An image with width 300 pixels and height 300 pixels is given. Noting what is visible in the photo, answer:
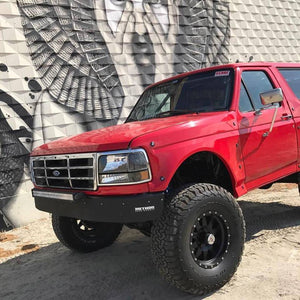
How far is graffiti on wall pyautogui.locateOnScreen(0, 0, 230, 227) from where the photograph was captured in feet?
19.2

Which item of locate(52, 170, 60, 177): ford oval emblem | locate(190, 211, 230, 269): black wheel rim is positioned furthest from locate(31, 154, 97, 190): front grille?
locate(190, 211, 230, 269): black wheel rim

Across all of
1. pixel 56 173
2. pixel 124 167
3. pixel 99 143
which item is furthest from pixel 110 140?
pixel 56 173

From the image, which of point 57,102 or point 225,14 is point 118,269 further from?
point 225,14

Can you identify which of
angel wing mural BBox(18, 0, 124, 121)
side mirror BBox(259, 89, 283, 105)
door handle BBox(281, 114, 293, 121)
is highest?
angel wing mural BBox(18, 0, 124, 121)

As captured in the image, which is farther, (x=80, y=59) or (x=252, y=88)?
(x=80, y=59)

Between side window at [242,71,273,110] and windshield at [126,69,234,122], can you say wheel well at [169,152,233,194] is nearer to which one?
windshield at [126,69,234,122]

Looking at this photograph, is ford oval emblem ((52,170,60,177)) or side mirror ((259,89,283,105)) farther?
side mirror ((259,89,283,105))

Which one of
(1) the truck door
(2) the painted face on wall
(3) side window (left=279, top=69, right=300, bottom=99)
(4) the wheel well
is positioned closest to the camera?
(4) the wheel well

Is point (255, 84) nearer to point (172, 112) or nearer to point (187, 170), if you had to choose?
point (172, 112)

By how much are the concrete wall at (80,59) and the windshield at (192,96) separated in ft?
8.13

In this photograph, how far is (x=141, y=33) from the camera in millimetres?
7258

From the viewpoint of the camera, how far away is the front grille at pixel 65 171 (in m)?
2.79

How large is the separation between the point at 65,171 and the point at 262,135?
6.61 feet

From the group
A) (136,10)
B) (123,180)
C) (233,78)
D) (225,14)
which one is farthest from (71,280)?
(225,14)
